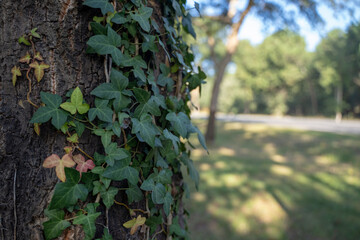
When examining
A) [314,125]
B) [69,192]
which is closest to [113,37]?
[69,192]

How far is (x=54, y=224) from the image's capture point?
80cm

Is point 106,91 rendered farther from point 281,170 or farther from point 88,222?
point 281,170

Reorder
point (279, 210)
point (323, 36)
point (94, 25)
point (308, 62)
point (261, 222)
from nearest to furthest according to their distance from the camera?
1. point (94, 25)
2. point (261, 222)
3. point (279, 210)
4. point (323, 36)
5. point (308, 62)

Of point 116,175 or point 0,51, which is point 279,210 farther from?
point 0,51

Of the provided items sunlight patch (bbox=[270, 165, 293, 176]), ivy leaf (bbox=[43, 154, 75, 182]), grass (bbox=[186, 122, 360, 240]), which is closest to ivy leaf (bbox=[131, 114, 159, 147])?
ivy leaf (bbox=[43, 154, 75, 182])

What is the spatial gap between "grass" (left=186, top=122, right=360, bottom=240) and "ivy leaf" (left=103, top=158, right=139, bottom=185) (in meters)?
3.05

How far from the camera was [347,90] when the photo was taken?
83.4 ft

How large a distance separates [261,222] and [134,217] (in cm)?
337

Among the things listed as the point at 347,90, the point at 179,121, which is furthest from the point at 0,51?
the point at 347,90

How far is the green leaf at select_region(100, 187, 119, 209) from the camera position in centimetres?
83

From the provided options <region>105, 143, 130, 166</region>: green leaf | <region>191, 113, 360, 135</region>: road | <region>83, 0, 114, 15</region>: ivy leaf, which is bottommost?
<region>191, 113, 360, 135</region>: road

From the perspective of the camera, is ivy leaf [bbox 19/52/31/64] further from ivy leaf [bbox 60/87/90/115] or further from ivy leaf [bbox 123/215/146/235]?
ivy leaf [bbox 123/215/146/235]

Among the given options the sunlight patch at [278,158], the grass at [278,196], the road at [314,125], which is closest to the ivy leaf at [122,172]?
the grass at [278,196]

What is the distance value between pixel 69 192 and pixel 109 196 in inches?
4.8
